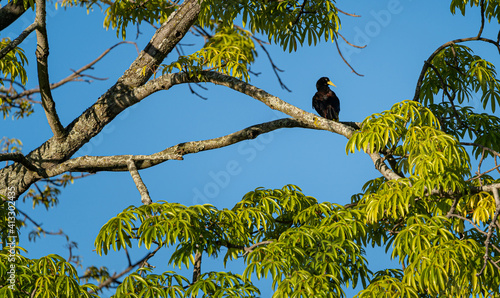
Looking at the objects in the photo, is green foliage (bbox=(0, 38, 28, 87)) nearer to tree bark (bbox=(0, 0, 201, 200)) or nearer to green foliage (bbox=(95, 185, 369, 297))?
tree bark (bbox=(0, 0, 201, 200))

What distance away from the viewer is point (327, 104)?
7.44m

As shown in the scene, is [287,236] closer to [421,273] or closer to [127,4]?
[421,273]

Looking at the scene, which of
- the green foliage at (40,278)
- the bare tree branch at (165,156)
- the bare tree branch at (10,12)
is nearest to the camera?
the green foliage at (40,278)

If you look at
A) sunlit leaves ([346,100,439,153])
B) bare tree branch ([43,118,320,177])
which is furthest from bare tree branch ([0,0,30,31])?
sunlit leaves ([346,100,439,153])

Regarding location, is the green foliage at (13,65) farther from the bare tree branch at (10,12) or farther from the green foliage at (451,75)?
the green foliage at (451,75)

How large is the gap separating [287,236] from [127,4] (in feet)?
13.5

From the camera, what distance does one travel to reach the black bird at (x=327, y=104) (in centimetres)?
736

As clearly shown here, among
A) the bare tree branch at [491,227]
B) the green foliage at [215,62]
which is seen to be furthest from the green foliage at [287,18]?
the bare tree branch at [491,227]

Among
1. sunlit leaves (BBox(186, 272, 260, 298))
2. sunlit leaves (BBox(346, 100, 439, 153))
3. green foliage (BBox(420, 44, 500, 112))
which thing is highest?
green foliage (BBox(420, 44, 500, 112))

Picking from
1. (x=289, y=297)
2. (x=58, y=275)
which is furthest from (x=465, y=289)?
(x=58, y=275)

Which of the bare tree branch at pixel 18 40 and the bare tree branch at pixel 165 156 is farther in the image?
the bare tree branch at pixel 165 156

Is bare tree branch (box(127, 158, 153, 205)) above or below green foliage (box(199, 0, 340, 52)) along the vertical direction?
below

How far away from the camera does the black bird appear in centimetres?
736

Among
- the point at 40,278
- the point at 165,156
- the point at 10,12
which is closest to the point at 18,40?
the point at 10,12
